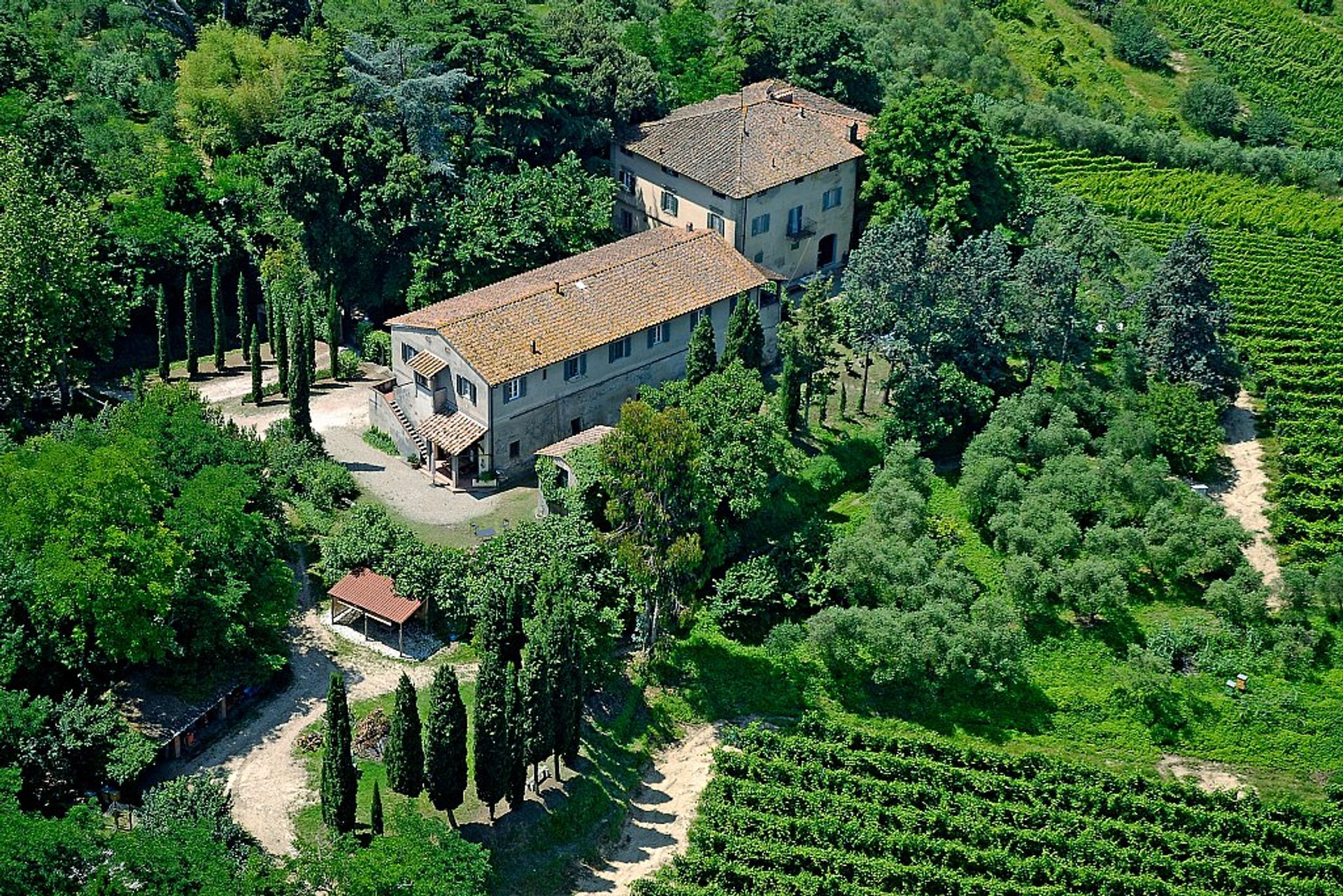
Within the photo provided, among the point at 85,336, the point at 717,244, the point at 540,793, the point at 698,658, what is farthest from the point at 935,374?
the point at 85,336

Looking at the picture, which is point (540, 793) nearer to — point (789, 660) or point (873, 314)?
point (789, 660)

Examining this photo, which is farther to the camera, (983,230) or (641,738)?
(983,230)

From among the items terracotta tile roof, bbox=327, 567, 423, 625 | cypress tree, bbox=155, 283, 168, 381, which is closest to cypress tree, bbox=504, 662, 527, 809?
terracotta tile roof, bbox=327, 567, 423, 625

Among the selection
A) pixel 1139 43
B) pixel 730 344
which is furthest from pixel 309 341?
pixel 1139 43

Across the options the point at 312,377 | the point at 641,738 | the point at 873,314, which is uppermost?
the point at 873,314

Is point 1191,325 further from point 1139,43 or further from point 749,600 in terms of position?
point 1139,43

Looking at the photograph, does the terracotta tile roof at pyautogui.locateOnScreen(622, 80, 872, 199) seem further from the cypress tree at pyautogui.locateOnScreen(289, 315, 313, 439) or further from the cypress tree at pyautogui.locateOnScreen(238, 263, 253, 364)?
the cypress tree at pyautogui.locateOnScreen(289, 315, 313, 439)

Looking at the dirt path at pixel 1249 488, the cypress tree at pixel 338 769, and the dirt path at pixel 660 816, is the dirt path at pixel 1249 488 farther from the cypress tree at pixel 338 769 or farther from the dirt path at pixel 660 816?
the cypress tree at pixel 338 769
